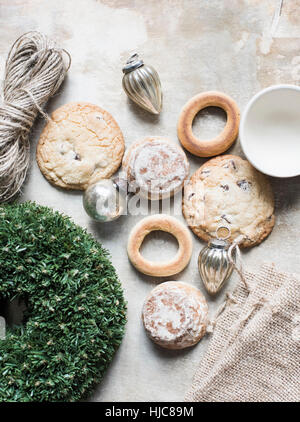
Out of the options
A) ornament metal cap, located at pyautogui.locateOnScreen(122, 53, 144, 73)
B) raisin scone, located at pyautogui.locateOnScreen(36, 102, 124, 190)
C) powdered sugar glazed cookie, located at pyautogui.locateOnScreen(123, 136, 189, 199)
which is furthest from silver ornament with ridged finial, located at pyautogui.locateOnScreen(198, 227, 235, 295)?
ornament metal cap, located at pyautogui.locateOnScreen(122, 53, 144, 73)

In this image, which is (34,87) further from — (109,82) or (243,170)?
(243,170)

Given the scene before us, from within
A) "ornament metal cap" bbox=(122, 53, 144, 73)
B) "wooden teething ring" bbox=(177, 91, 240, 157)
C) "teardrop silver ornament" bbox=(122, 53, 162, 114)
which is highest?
"ornament metal cap" bbox=(122, 53, 144, 73)

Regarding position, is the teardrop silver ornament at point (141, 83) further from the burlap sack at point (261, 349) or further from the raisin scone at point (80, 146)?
the burlap sack at point (261, 349)

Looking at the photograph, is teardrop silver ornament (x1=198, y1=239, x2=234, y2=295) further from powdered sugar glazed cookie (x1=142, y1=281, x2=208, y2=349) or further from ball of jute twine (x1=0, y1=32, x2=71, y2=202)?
ball of jute twine (x1=0, y1=32, x2=71, y2=202)

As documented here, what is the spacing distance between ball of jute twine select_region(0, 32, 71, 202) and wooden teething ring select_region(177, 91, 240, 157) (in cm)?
57

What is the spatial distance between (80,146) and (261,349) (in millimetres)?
1104

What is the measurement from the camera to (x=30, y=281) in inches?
63.9

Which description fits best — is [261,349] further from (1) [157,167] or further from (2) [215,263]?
(1) [157,167]

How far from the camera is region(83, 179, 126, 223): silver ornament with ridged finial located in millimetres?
1731

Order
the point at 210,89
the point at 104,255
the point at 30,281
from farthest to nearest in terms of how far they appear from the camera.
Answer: the point at 210,89, the point at 104,255, the point at 30,281

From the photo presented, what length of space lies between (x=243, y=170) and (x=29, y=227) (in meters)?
0.89

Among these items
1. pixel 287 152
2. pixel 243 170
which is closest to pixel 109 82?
pixel 243 170

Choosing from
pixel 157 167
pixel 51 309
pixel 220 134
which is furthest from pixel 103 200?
pixel 220 134

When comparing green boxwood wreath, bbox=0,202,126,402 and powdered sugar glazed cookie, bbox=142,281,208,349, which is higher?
green boxwood wreath, bbox=0,202,126,402
